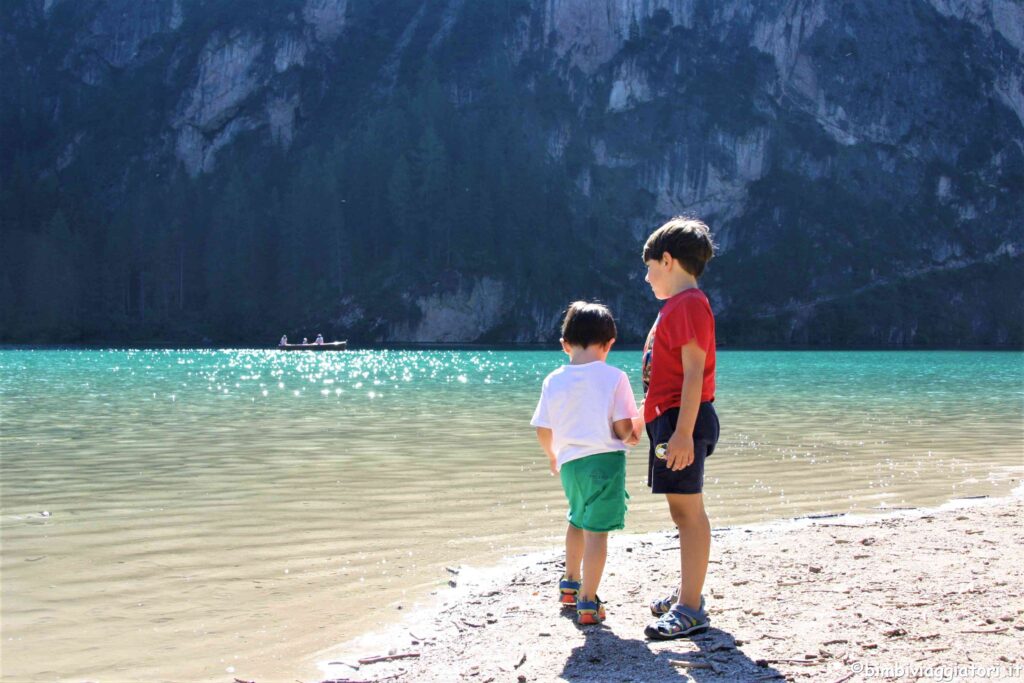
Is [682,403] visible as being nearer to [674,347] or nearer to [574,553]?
[674,347]

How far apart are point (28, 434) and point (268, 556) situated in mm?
9412

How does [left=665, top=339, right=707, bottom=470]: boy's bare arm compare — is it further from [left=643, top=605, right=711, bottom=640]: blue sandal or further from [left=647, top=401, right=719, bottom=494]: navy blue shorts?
[left=643, top=605, right=711, bottom=640]: blue sandal

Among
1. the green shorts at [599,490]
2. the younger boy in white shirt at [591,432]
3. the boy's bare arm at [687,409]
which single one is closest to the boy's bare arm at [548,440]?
the younger boy in white shirt at [591,432]

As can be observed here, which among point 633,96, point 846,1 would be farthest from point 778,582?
point 846,1

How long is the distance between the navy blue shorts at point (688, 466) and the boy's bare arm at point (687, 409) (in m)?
0.08

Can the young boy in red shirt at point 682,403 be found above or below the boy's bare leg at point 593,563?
above

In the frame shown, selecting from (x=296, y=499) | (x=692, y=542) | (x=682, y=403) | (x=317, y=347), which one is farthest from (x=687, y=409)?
(x=317, y=347)

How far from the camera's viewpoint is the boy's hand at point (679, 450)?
181 inches

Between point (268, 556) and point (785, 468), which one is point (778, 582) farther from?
point (785, 468)

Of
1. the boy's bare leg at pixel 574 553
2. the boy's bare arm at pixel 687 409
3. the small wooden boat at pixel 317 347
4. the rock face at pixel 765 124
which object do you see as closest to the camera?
the boy's bare arm at pixel 687 409

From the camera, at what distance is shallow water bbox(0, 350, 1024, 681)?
17.1 ft

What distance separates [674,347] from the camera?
15.5 ft

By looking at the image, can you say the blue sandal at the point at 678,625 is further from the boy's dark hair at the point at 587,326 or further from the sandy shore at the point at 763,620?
the boy's dark hair at the point at 587,326

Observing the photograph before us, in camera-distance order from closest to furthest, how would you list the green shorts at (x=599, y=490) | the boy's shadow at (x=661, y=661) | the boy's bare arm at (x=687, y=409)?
1. the boy's shadow at (x=661, y=661)
2. the boy's bare arm at (x=687, y=409)
3. the green shorts at (x=599, y=490)
